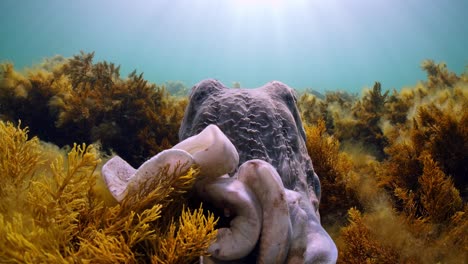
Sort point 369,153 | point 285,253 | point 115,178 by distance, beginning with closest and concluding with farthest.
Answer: point 285,253
point 115,178
point 369,153

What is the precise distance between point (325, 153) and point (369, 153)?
2.09m

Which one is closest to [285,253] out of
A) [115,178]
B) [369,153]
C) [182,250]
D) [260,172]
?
[260,172]

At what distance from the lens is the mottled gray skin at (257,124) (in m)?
2.79

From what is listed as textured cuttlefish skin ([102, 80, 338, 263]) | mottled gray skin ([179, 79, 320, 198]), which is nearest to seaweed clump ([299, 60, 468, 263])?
mottled gray skin ([179, 79, 320, 198])

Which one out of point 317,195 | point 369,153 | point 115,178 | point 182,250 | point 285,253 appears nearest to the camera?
point 182,250

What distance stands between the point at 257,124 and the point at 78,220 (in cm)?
163

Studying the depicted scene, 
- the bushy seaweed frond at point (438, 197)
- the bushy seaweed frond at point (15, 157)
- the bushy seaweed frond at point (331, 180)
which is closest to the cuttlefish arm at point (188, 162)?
the bushy seaweed frond at point (15, 157)

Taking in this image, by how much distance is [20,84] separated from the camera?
20.8ft

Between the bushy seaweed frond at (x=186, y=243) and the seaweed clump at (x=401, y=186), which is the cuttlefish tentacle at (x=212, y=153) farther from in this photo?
the seaweed clump at (x=401, y=186)

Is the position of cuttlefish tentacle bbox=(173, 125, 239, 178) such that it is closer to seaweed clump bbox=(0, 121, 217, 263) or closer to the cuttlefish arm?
the cuttlefish arm

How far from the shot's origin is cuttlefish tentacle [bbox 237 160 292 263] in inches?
80.0

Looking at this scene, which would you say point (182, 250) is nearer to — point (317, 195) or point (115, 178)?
point (115, 178)

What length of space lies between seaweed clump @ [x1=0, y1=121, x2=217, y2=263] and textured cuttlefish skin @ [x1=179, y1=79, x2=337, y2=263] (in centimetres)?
34

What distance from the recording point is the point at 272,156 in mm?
2818
